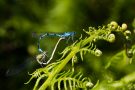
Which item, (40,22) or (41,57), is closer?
(41,57)

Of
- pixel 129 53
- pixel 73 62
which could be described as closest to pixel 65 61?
pixel 73 62

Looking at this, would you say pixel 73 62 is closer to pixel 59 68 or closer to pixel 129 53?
pixel 59 68

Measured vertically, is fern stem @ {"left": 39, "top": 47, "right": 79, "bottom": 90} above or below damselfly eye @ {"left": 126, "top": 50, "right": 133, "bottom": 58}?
below

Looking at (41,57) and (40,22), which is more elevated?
(40,22)

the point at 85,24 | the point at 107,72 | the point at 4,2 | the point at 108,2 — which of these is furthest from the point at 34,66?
the point at 107,72

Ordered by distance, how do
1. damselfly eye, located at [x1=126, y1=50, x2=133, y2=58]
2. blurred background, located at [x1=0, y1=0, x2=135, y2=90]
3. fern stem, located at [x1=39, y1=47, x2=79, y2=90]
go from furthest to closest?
blurred background, located at [x1=0, y1=0, x2=135, y2=90] < damselfly eye, located at [x1=126, y1=50, x2=133, y2=58] < fern stem, located at [x1=39, y1=47, x2=79, y2=90]

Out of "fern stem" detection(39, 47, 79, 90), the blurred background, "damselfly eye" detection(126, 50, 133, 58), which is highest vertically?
the blurred background

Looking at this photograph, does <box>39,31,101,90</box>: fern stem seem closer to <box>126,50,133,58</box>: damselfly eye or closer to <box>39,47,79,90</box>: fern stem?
<box>39,47,79,90</box>: fern stem

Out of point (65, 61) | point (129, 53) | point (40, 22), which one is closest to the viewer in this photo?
point (65, 61)

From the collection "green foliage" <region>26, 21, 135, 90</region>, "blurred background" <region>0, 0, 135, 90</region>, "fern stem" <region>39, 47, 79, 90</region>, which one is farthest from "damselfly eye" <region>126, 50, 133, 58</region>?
"blurred background" <region>0, 0, 135, 90</region>
